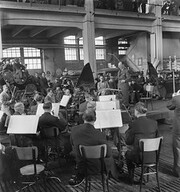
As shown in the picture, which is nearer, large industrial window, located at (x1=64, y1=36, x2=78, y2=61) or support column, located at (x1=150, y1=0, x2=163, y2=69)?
support column, located at (x1=150, y1=0, x2=163, y2=69)

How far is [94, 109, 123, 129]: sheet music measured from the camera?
4.04 metres

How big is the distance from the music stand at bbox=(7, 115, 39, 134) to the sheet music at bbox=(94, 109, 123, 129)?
96 cm

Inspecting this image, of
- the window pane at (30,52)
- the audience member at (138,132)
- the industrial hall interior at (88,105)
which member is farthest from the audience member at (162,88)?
the audience member at (138,132)

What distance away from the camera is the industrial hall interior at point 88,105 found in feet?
12.0

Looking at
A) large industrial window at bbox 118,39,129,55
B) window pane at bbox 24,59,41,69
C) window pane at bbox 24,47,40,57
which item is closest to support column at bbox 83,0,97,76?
window pane at bbox 24,59,41,69

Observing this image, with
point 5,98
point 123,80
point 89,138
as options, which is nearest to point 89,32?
point 123,80

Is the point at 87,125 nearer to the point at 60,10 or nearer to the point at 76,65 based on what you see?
the point at 60,10

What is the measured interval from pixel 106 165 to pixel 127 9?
13.8 m

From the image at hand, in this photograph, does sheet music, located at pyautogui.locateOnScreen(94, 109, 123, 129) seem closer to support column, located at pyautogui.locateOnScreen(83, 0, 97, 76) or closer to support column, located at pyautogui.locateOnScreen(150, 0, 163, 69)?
support column, located at pyautogui.locateOnScreen(83, 0, 97, 76)

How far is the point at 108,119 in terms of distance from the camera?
4074 mm

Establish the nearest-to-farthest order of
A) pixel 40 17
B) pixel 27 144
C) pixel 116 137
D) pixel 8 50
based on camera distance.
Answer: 1. pixel 27 144
2. pixel 116 137
3. pixel 40 17
4. pixel 8 50

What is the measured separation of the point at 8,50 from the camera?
18.3 metres

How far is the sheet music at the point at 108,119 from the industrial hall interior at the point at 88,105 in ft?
0.05

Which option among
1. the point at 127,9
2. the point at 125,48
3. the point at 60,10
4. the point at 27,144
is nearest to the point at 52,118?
the point at 27,144
